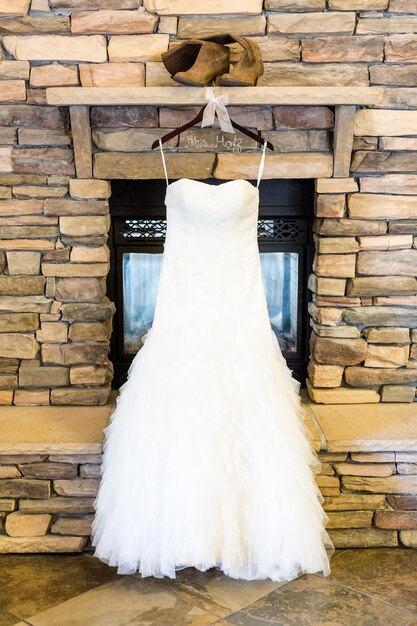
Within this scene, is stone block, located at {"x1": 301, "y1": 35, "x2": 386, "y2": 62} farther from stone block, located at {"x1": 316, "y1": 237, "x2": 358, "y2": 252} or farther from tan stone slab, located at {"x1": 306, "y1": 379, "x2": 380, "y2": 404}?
tan stone slab, located at {"x1": 306, "y1": 379, "x2": 380, "y2": 404}

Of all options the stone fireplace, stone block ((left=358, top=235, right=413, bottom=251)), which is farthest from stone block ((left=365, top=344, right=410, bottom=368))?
stone block ((left=358, top=235, right=413, bottom=251))

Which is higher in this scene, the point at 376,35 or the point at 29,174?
the point at 376,35

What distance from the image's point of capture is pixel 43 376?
114 inches

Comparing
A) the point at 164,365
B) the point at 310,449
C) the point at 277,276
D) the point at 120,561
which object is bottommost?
the point at 120,561

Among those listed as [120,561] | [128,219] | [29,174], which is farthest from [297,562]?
[29,174]

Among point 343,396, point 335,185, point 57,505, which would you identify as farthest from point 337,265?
point 57,505

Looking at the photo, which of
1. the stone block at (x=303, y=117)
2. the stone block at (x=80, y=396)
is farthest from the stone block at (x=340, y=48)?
the stone block at (x=80, y=396)

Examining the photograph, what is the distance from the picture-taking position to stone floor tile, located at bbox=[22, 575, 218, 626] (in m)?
2.17

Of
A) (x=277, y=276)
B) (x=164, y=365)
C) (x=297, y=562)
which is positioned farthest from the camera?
(x=277, y=276)

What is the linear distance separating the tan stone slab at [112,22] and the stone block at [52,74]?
0.14 metres

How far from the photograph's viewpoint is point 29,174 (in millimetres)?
2785

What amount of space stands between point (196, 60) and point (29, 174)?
79 centimetres

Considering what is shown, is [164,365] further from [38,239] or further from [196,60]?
[196,60]

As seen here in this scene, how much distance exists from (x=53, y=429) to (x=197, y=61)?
1.40 meters
